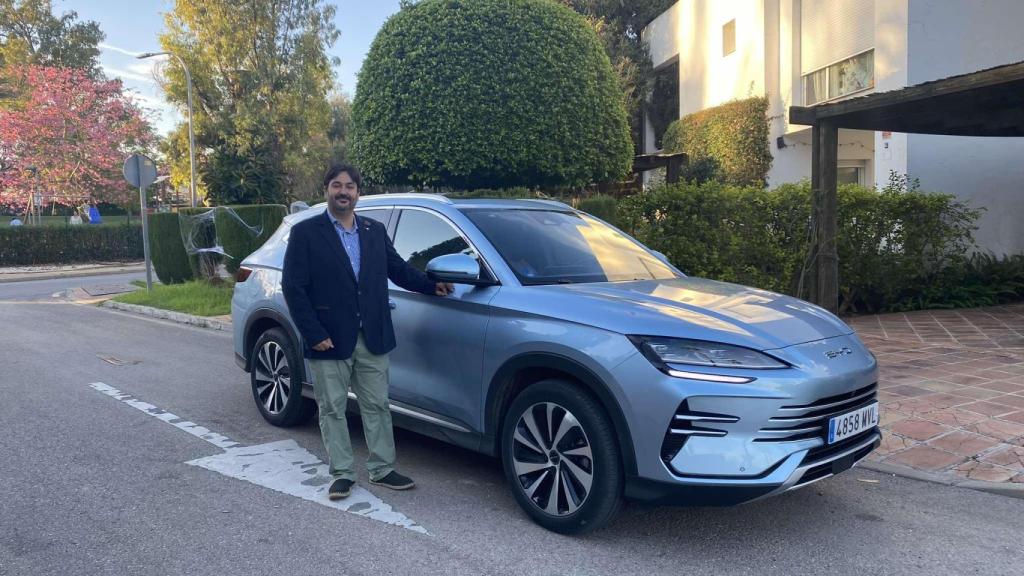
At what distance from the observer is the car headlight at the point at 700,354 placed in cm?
332

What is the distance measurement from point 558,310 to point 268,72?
104 ft

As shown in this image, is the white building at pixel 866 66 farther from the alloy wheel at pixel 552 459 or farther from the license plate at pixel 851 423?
the alloy wheel at pixel 552 459

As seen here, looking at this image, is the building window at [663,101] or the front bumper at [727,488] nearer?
the front bumper at [727,488]

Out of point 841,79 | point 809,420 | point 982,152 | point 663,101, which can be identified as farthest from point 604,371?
point 663,101

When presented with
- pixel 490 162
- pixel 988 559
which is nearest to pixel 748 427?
pixel 988 559

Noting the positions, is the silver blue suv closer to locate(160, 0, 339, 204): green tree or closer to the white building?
the white building

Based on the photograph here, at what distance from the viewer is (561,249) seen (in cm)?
462

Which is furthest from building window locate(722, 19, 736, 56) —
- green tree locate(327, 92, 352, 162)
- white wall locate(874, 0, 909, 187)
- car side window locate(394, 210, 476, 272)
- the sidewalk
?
green tree locate(327, 92, 352, 162)

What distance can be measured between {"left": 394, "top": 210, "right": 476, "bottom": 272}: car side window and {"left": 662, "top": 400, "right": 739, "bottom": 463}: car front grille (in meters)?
1.71

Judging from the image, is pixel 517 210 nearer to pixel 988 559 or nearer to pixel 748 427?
pixel 748 427

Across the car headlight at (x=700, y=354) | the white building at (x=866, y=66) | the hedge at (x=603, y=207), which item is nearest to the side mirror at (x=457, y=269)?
the car headlight at (x=700, y=354)

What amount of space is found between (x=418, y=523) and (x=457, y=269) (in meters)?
1.32

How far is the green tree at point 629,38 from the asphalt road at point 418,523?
78.3ft

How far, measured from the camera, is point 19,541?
12.0ft
